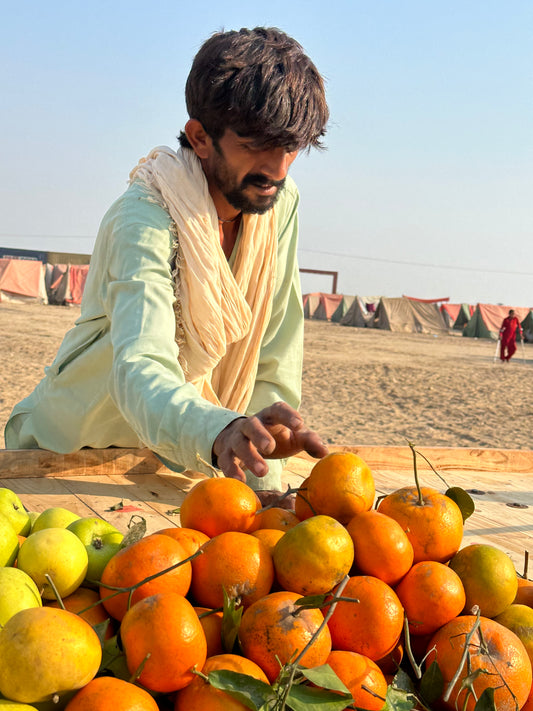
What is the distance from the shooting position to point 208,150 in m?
2.44

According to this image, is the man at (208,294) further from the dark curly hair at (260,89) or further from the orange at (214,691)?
the orange at (214,691)

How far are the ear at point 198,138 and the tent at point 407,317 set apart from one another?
3066cm

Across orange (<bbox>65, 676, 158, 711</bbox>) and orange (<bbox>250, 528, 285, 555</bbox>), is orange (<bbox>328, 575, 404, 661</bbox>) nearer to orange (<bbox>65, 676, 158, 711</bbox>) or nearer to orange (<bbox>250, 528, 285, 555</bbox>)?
orange (<bbox>250, 528, 285, 555</bbox>)

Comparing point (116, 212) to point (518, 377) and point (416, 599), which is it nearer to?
point (416, 599)

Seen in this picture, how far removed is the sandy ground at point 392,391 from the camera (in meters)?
8.34

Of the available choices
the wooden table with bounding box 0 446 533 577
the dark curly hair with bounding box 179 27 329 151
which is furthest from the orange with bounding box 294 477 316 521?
the dark curly hair with bounding box 179 27 329 151

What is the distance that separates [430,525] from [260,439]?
37cm

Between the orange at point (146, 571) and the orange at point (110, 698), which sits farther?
the orange at point (146, 571)

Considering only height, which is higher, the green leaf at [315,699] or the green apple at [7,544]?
the green apple at [7,544]

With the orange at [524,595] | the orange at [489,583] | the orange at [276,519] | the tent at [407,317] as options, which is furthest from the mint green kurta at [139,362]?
the tent at [407,317]

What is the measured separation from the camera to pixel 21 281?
1180 inches

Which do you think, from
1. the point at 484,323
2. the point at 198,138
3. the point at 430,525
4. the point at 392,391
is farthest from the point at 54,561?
the point at 484,323

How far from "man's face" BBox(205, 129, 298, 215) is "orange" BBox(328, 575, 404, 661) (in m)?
1.49

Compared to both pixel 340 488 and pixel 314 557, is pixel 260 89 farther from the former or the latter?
pixel 314 557
